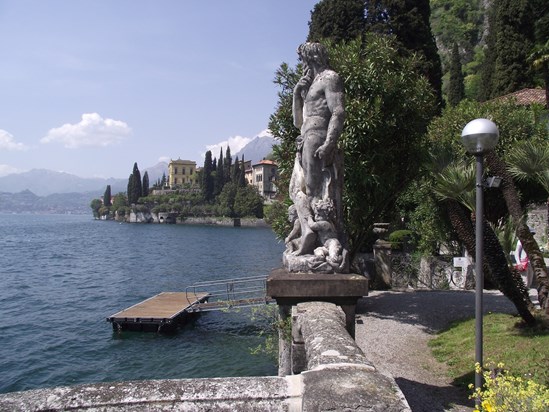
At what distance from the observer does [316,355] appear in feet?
10.7

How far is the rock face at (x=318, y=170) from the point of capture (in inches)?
229

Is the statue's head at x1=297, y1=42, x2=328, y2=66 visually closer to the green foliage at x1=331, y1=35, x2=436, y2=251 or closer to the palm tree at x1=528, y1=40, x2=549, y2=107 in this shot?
the green foliage at x1=331, y1=35, x2=436, y2=251

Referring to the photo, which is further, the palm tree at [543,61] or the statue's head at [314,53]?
the palm tree at [543,61]

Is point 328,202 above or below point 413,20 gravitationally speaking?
below

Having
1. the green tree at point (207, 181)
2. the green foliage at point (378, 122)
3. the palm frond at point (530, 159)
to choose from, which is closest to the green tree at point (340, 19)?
the green foliage at point (378, 122)

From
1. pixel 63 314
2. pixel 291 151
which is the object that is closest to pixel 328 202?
pixel 291 151

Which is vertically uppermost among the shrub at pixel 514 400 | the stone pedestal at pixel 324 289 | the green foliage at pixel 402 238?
the stone pedestal at pixel 324 289

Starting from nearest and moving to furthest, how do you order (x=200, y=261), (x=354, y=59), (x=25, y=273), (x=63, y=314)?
(x=354, y=59) → (x=63, y=314) → (x=25, y=273) → (x=200, y=261)

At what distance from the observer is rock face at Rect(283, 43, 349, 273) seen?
5805 mm

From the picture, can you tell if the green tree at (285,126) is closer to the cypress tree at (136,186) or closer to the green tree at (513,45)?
the green tree at (513,45)

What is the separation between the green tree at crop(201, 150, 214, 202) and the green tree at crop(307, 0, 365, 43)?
97.0 m

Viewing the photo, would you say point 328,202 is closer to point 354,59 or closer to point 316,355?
point 316,355

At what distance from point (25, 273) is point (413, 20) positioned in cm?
3347

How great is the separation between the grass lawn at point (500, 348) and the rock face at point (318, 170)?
11.6ft
